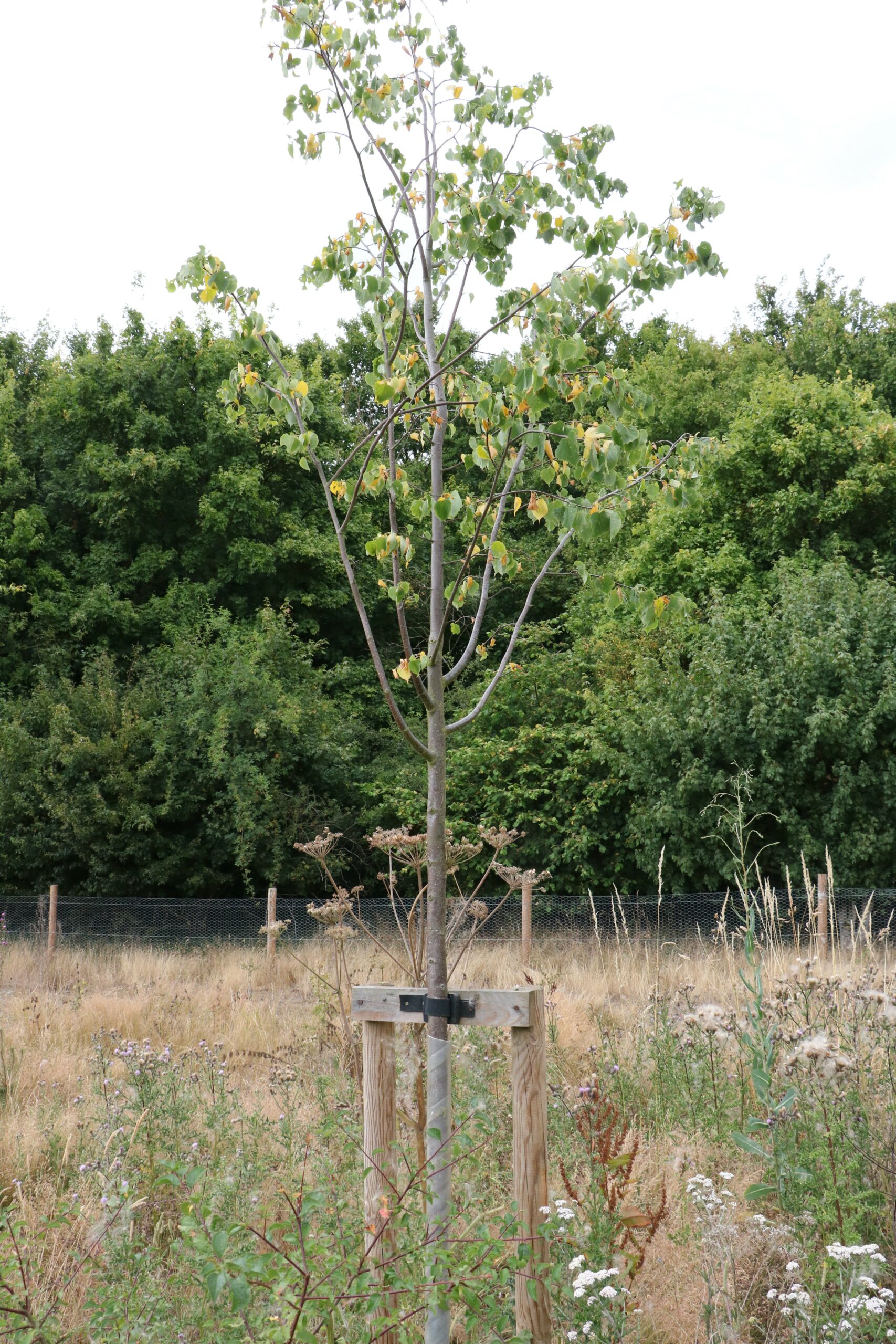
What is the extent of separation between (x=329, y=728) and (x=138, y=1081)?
1357 centimetres

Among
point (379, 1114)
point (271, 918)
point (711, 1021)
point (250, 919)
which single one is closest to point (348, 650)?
point (250, 919)

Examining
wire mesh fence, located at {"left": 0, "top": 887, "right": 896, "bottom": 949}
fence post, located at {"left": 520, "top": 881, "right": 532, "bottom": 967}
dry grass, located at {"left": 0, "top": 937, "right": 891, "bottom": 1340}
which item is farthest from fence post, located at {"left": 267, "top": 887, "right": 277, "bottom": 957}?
fence post, located at {"left": 520, "top": 881, "right": 532, "bottom": 967}

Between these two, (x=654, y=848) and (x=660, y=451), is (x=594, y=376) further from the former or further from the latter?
(x=654, y=848)

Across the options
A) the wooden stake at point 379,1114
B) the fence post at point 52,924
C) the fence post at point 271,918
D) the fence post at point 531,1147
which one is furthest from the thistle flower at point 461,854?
the fence post at point 52,924

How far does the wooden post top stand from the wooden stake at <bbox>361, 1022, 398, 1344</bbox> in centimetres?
6

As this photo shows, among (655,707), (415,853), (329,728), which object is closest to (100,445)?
(329,728)

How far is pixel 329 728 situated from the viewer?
1800cm

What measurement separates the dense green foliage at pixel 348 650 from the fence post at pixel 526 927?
3191 millimetres

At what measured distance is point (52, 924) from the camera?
12742 mm

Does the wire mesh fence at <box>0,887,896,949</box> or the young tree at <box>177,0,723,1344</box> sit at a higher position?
the young tree at <box>177,0,723,1344</box>

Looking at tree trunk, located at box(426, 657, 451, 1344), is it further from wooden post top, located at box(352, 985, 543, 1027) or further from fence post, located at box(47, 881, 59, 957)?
fence post, located at box(47, 881, 59, 957)

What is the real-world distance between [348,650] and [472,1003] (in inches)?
802

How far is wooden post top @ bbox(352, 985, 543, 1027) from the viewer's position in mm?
2852

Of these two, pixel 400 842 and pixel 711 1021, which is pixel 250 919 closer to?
pixel 400 842
